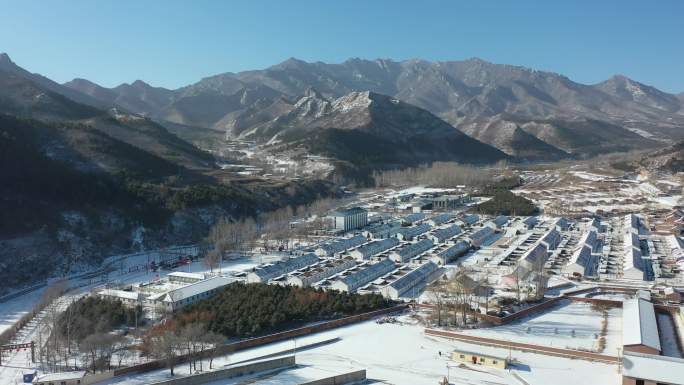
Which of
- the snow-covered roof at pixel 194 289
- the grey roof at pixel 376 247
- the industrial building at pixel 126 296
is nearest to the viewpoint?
the snow-covered roof at pixel 194 289

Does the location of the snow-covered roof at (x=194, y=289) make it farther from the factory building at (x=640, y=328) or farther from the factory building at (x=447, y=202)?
the factory building at (x=447, y=202)

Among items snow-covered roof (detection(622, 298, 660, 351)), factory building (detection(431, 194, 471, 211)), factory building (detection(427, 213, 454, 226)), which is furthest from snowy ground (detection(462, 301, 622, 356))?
factory building (detection(431, 194, 471, 211))

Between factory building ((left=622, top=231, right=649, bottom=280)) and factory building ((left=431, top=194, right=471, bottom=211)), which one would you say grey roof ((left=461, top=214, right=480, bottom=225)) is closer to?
factory building ((left=431, top=194, right=471, bottom=211))

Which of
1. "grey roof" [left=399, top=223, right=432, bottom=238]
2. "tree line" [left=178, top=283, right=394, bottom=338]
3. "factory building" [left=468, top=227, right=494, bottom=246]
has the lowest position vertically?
"tree line" [left=178, top=283, right=394, bottom=338]

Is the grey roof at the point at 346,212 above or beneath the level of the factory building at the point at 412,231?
above

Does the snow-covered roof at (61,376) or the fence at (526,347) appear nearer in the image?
the snow-covered roof at (61,376)

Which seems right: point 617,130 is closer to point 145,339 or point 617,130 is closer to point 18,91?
point 18,91

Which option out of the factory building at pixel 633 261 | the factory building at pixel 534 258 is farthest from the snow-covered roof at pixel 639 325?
the factory building at pixel 633 261
